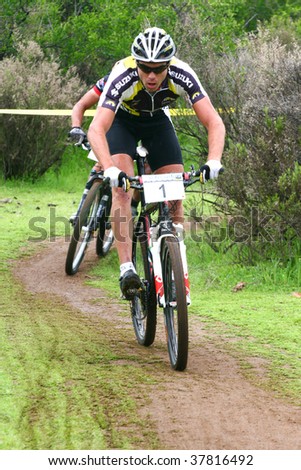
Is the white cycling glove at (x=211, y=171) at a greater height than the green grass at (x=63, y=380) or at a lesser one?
greater

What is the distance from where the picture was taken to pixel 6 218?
13.3m

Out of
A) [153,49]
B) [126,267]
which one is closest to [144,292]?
[126,267]

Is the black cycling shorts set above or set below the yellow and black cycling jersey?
below

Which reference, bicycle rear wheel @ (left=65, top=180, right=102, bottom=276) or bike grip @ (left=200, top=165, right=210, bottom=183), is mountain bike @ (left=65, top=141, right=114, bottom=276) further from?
bike grip @ (left=200, top=165, right=210, bottom=183)

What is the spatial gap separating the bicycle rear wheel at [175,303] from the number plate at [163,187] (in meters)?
0.28

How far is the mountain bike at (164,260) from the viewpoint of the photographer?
19.6ft

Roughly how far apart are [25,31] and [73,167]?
Answer: 357cm

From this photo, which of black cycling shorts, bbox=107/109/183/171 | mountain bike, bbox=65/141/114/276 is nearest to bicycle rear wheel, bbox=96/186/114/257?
mountain bike, bbox=65/141/114/276

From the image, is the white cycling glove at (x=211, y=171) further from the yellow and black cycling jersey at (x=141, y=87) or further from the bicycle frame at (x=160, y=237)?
the yellow and black cycling jersey at (x=141, y=87)

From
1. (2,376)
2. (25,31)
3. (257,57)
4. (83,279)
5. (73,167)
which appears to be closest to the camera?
(2,376)

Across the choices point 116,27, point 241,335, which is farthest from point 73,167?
point 241,335

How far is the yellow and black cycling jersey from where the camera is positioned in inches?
258

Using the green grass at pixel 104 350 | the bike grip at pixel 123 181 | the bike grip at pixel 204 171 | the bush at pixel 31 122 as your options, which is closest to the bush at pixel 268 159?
the green grass at pixel 104 350

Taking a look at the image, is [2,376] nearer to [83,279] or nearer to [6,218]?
[83,279]
